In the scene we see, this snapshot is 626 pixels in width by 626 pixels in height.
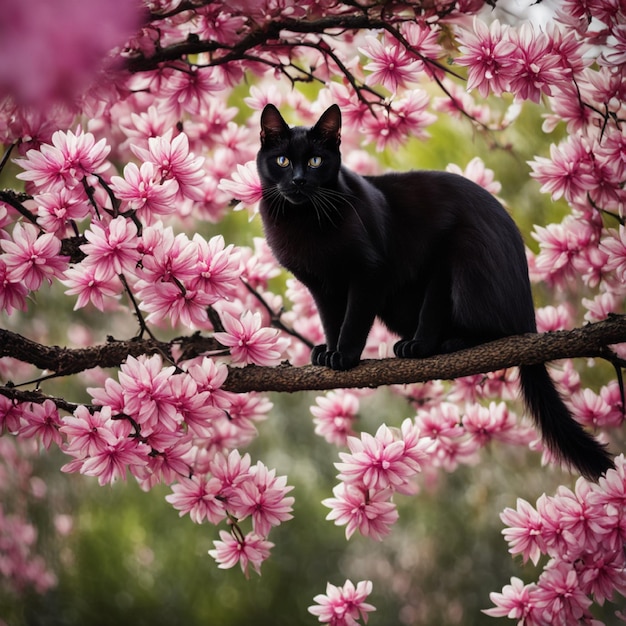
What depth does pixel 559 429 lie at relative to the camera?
4.75ft

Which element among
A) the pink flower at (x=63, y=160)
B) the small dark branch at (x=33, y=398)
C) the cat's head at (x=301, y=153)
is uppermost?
the cat's head at (x=301, y=153)

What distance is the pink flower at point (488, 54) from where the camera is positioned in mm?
1295

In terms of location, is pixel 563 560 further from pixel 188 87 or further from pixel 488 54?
pixel 188 87

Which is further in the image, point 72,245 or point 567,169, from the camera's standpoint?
point 567,169

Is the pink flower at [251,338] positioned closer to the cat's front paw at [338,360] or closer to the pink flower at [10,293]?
the cat's front paw at [338,360]

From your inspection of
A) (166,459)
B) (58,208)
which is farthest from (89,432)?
(58,208)

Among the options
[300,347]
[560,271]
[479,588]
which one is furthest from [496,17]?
[479,588]

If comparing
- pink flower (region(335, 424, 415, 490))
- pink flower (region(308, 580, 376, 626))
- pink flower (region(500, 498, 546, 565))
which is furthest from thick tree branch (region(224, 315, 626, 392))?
pink flower (region(308, 580, 376, 626))

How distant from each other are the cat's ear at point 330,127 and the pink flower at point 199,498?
2.28 ft

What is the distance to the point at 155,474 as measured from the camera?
51.1 inches

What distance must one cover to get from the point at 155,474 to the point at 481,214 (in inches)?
31.4

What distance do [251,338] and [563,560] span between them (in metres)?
0.74

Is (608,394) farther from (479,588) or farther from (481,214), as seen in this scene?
(479,588)

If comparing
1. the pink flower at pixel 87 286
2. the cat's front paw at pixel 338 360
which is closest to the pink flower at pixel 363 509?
the cat's front paw at pixel 338 360
